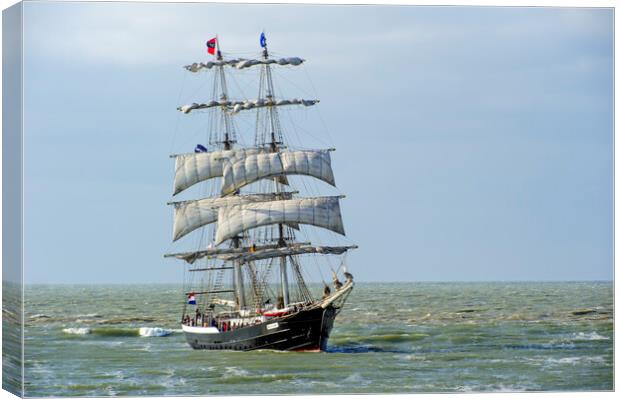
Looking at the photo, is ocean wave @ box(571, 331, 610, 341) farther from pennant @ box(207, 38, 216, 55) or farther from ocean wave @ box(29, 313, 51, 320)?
ocean wave @ box(29, 313, 51, 320)

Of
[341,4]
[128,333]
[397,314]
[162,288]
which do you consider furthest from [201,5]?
[162,288]

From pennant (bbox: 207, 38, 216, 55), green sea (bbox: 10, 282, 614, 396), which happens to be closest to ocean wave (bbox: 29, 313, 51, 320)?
green sea (bbox: 10, 282, 614, 396)

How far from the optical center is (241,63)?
182 feet

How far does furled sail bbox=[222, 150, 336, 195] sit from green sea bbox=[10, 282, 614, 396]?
5.78 meters

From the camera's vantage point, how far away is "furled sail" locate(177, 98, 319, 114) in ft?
182

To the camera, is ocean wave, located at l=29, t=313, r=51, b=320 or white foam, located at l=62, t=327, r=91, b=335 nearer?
white foam, located at l=62, t=327, r=91, b=335

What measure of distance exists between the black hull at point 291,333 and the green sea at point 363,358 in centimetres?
82

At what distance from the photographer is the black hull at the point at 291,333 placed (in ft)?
197

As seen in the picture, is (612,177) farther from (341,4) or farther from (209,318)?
(209,318)

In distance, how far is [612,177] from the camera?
52.5 metres

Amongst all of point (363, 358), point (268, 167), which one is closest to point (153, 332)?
point (268, 167)

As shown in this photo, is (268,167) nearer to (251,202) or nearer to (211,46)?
(251,202)

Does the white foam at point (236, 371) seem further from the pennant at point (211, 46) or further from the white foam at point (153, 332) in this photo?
the white foam at point (153, 332)

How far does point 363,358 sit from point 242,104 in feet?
29.9
